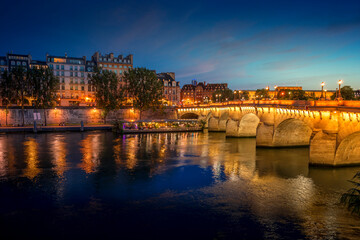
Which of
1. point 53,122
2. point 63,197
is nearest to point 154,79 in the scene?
point 53,122

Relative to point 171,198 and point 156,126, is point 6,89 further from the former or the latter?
point 171,198

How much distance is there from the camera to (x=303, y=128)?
1590 inches

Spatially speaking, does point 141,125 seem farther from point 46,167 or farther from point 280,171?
point 280,171

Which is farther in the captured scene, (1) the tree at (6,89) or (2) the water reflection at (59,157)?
(1) the tree at (6,89)

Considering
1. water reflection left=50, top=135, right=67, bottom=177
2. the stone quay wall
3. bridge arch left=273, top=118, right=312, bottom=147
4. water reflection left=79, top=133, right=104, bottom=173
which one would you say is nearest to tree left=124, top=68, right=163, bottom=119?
the stone quay wall

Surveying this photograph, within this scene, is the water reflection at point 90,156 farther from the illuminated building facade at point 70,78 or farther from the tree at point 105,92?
the illuminated building facade at point 70,78

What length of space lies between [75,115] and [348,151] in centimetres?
7080

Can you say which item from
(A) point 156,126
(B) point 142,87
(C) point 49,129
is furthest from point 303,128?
(C) point 49,129

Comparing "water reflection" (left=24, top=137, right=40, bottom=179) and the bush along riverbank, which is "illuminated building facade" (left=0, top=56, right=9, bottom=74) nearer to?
the bush along riverbank

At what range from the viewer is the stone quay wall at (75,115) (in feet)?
238

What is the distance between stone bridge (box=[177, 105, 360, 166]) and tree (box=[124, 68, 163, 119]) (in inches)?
809

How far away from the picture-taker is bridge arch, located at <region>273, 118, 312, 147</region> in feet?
131

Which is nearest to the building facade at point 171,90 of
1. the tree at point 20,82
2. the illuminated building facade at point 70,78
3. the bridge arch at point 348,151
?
the illuminated building facade at point 70,78

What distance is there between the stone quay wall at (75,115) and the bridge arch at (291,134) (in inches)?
1966
